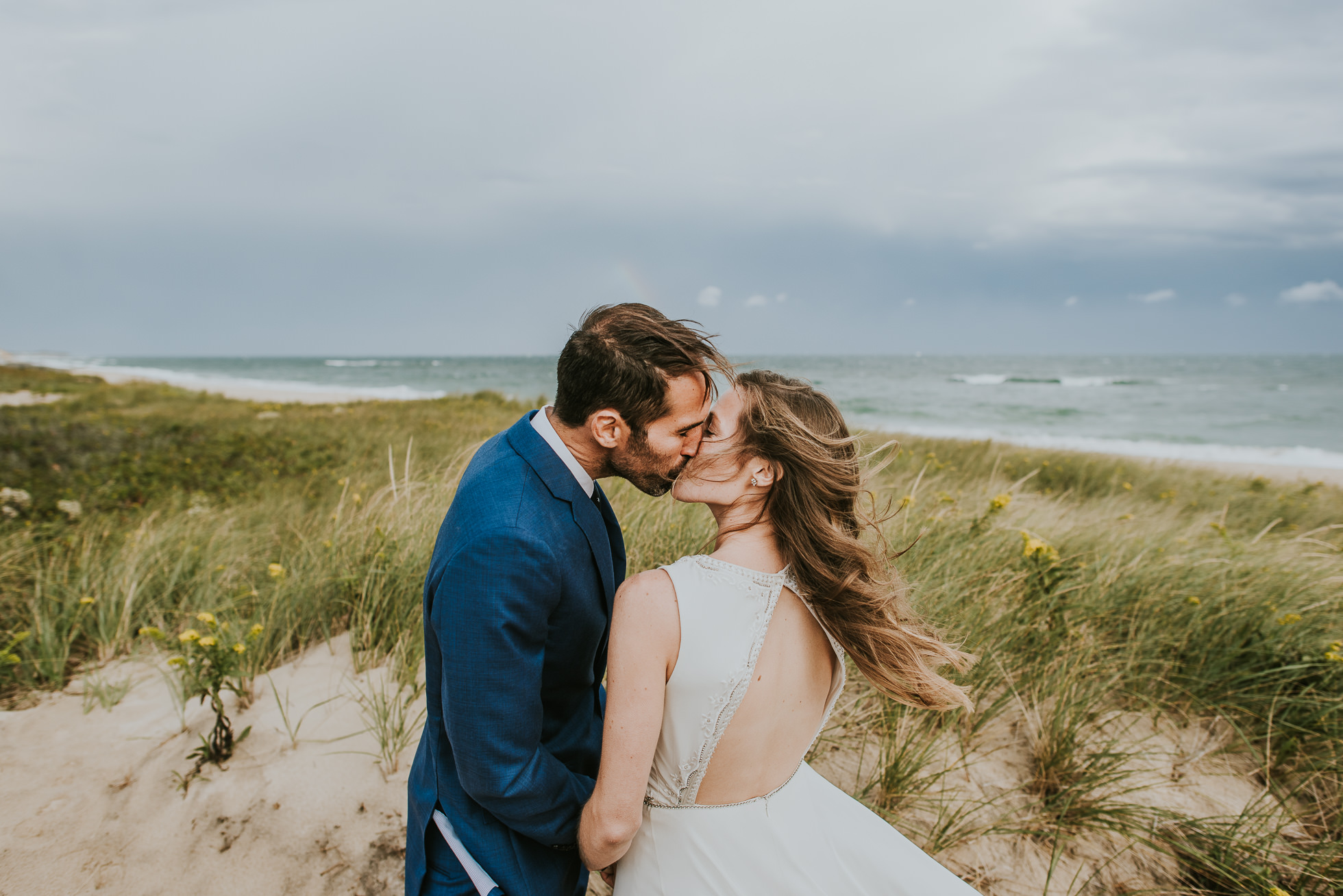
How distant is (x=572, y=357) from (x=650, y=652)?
82 centimetres

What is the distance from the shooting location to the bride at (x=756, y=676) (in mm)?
1508

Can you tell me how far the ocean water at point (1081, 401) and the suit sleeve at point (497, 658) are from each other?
1.14 meters

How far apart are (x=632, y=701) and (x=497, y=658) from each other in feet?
1.12

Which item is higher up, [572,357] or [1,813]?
[572,357]

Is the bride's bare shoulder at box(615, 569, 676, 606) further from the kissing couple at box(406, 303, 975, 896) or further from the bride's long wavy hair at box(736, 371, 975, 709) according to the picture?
the bride's long wavy hair at box(736, 371, 975, 709)

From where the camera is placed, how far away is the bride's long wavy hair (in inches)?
67.4

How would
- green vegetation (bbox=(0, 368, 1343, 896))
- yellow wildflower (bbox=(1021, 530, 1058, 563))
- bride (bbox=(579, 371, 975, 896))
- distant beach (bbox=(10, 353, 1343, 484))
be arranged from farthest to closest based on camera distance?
1. distant beach (bbox=(10, 353, 1343, 484))
2. yellow wildflower (bbox=(1021, 530, 1058, 563))
3. green vegetation (bbox=(0, 368, 1343, 896))
4. bride (bbox=(579, 371, 975, 896))

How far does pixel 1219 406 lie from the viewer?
1283 inches

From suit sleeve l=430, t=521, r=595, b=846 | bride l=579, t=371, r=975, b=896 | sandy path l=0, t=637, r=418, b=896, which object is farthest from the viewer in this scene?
sandy path l=0, t=637, r=418, b=896

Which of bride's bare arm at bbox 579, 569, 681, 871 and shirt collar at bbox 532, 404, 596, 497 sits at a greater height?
shirt collar at bbox 532, 404, 596, 497

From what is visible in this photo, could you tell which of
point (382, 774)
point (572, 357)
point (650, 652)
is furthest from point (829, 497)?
point (382, 774)

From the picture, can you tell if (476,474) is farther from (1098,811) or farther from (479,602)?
(1098,811)

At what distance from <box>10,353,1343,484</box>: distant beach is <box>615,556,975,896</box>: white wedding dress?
253 cm

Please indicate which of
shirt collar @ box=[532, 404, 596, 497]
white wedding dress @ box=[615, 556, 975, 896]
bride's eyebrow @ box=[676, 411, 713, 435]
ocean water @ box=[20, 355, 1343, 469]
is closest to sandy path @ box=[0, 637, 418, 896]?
white wedding dress @ box=[615, 556, 975, 896]
